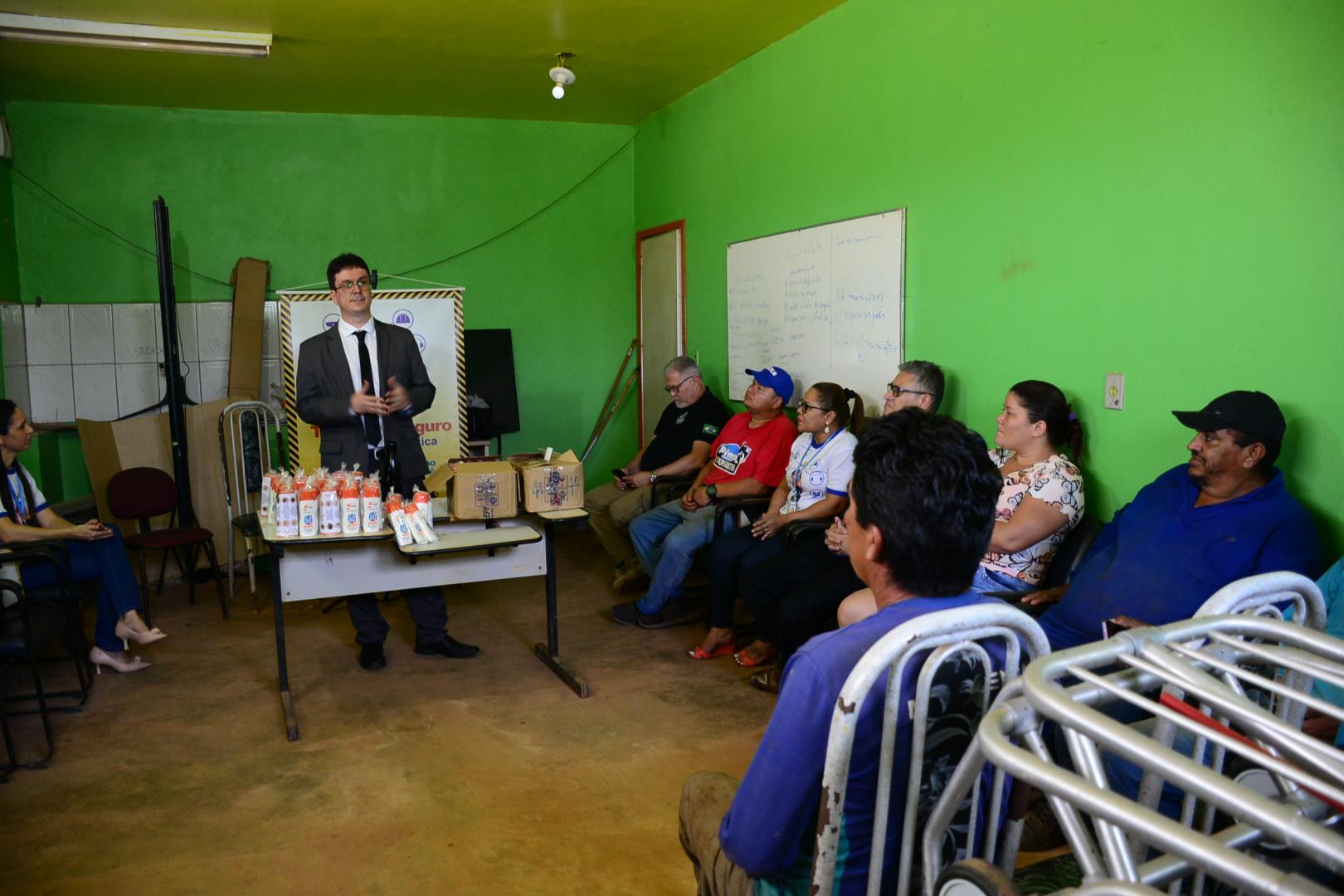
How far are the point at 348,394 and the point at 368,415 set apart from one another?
0.16 metres

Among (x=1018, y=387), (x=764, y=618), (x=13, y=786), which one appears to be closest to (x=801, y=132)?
(x=1018, y=387)

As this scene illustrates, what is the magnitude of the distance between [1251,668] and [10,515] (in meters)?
4.00

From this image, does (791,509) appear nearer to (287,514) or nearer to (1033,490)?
(1033,490)

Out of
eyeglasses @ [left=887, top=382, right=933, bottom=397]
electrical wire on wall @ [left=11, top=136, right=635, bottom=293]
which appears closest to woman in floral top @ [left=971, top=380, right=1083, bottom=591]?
eyeglasses @ [left=887, top=382, right=933, bottom=397]

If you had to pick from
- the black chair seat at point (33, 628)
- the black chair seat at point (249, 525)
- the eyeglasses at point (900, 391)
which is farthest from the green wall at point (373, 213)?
the eyeglasses at point (900, 391)

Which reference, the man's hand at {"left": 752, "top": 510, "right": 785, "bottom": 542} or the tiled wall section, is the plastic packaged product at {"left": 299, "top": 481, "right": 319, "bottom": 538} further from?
the tiled wall section

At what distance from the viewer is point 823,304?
445cm

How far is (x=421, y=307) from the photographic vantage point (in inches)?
213

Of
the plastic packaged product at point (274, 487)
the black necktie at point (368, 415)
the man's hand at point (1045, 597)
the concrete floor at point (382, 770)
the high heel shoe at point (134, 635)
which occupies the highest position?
the black necktie at point (368, 415)

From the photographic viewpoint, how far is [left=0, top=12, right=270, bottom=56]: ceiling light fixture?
4082 millimetres

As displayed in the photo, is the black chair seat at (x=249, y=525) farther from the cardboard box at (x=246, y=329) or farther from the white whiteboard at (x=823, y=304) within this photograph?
the white whiteboard at (x=823, y=304)

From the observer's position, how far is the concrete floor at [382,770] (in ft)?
8.16

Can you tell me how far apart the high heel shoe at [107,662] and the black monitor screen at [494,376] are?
2.51 meters

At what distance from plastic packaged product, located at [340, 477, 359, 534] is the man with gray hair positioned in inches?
69.6
